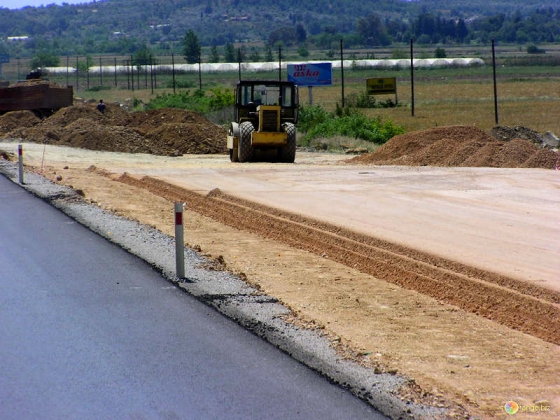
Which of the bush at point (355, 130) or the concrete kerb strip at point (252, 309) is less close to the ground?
the bush at point (355, 130)

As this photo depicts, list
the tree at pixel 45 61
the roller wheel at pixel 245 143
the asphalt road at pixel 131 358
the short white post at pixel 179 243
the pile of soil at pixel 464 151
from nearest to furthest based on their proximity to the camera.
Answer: the asphalt road at pixel 131 358
the short white post at pixel 179 243
the pile of soil at pixel 464 151
the roller wheel at pixel 245 143
the tree at pixel 45 61

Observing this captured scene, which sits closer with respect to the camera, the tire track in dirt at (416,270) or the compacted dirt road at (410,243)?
the compacted dirt road at (410,243)

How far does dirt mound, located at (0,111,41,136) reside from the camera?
47.2 m

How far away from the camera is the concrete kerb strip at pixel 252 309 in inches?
280

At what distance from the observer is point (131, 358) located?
811cm

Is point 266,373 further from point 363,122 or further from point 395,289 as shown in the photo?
point 363,122

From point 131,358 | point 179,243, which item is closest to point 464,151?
point 179,243

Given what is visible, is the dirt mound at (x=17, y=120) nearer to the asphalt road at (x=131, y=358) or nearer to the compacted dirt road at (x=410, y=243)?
the compacted dirt road at (x=410, y=243)

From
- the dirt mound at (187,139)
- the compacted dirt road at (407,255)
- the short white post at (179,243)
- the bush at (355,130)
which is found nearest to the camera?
the compacted dirt road at (407,255)

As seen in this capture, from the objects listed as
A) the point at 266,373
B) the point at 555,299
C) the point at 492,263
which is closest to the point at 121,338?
the point at 266,373

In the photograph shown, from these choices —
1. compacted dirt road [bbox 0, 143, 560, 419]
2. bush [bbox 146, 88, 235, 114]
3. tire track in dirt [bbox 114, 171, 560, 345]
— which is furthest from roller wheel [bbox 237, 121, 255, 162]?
bush [bbox 146, 88, 235, 114]

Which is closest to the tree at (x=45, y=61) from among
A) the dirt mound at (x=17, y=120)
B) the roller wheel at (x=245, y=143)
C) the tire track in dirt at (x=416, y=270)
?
the dirt mound at (x=17, y=120)

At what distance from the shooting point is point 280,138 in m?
30.4

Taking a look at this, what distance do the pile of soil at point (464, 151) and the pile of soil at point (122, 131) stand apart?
1099 centimetres
